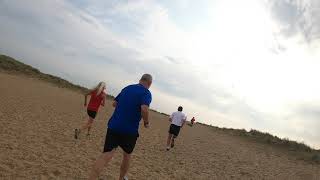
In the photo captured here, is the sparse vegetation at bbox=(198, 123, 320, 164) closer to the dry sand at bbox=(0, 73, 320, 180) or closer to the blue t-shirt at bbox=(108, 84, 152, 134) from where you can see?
the dry sand at bbox=(0, 73, 320, 180)

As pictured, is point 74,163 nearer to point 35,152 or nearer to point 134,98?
point 35,152

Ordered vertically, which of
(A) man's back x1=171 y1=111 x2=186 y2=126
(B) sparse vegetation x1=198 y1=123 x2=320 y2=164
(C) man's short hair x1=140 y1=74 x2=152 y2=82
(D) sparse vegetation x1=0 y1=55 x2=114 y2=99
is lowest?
(C) man's short hair x1=140 y1=74 x2=152 y2=82

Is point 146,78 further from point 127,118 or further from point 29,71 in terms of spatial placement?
point 29,71

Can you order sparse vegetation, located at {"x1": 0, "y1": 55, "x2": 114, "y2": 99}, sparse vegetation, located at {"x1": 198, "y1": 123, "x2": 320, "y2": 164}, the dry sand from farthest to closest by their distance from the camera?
sparse vegetation, located at {"x1": 0, "y1": 55, "x2": 114, "y2": 99} < sparse vegetation, located at {"x1": 198, "y1": 123, "x2": 320, "y2": 164} < the dry sand

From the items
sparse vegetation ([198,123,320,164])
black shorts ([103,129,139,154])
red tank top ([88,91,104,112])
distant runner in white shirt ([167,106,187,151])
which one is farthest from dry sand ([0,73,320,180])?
sparse vegetation ([198,123,320,164])

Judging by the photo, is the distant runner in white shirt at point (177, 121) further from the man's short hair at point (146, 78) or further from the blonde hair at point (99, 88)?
the man's short hair at point (146, 78)

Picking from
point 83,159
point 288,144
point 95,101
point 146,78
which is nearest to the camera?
point 146,78

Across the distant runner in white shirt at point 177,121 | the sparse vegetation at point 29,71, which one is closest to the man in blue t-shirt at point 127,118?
the distant runner in white shirt at point 177,121

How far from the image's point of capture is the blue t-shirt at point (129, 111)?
8219 millimetres

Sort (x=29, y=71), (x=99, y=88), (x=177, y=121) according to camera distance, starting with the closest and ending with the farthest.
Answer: (x=99, y=88), (x=177, y=121), (x=29, y=71)

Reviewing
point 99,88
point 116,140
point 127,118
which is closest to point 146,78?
point 127,118

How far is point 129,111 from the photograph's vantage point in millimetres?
8273

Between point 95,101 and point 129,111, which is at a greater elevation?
point 95,101

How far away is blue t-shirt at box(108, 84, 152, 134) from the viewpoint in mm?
8219
